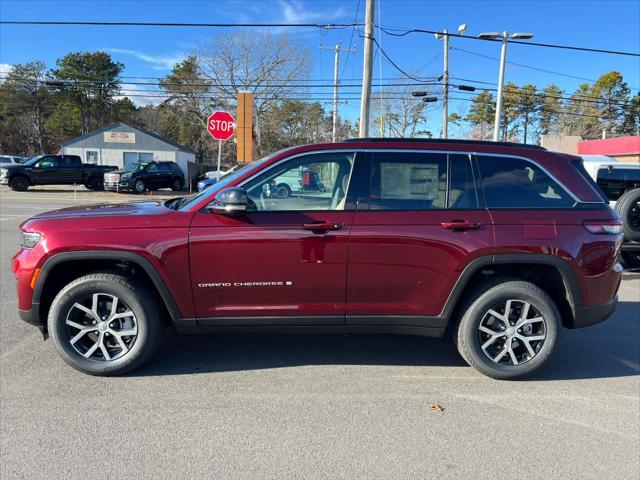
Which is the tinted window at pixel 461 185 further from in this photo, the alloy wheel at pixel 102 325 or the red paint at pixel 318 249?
the alloy wheel at pixel 102 325

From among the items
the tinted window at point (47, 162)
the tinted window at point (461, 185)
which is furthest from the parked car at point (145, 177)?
the tinted window at point (461, 185)

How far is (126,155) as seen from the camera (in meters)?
34.8

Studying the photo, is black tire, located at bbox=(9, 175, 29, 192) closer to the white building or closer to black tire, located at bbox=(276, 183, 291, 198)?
the white building

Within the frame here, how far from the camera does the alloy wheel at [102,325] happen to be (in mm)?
3354

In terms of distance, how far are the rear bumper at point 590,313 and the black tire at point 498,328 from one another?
17cm

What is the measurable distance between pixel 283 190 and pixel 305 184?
18 cm

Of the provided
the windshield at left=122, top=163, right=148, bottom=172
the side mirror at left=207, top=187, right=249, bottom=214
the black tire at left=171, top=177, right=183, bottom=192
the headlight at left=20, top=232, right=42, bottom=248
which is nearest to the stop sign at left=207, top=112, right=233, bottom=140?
the headlight at left=20, top=232, right=42, bottom=248

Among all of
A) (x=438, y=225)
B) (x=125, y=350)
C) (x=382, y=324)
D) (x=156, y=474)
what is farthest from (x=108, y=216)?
(x=438, y=225)

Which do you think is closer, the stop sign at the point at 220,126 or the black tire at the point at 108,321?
the black tire at the point at 108,321

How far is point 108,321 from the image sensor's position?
3365 mm

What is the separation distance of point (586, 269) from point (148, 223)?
340 centimetres

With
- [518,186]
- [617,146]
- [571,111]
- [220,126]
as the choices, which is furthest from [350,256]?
[571,111]

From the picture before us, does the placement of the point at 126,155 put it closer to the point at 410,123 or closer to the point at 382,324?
the point at 410,123

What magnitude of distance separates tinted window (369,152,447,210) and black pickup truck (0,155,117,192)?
83.3ft
